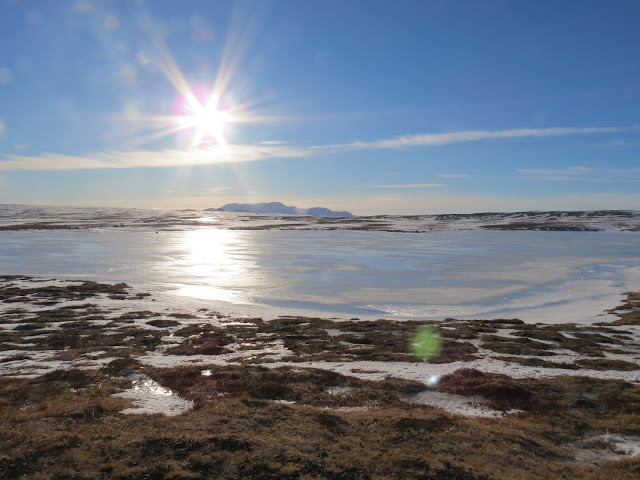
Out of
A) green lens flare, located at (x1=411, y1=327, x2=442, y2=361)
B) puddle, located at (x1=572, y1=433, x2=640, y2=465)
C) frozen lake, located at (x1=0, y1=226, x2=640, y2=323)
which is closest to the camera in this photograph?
puddle, located at (x1=572, y1=433, x2=640, y2=465)

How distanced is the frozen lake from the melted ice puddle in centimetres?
1242

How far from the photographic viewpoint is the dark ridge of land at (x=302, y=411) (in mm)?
9328

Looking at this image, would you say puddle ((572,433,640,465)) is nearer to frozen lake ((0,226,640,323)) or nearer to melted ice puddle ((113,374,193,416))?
melted ice puddle ((113,374,193,416))

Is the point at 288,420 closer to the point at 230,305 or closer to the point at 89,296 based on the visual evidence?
the point at 230,305

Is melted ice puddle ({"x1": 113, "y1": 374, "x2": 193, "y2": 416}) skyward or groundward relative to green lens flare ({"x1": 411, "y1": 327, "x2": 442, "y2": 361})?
skyward

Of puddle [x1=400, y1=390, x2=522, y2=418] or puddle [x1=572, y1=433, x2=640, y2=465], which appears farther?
puddle [x1=400, y1=390, x2=522, y2=418]

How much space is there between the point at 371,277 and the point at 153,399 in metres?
28.2

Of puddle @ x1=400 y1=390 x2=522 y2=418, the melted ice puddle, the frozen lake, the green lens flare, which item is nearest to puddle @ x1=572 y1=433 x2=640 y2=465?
puddle @ x1=400 y1=390 x2=522 y2=418

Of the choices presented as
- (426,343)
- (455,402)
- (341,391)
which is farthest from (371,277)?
(455,402)

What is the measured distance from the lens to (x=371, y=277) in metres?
39.8

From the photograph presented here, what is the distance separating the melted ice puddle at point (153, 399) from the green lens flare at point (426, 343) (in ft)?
31.6

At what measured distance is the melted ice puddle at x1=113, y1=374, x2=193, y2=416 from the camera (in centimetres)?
1238

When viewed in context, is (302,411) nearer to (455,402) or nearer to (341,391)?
(341,391)

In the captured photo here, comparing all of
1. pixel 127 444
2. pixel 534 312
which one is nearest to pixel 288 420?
pixel 127 444
